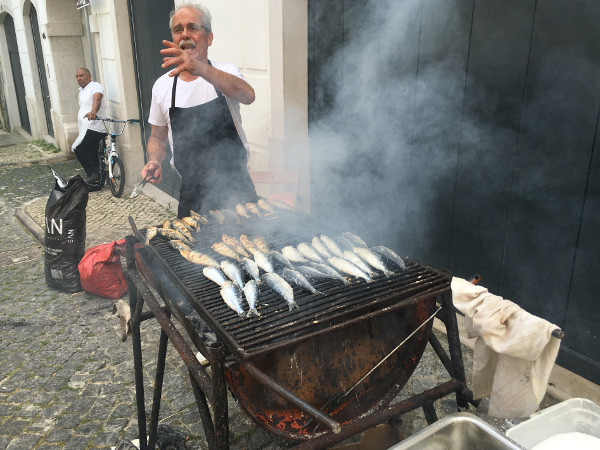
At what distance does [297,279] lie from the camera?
232 cm

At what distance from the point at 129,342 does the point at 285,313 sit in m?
3.00

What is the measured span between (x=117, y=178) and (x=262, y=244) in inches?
321

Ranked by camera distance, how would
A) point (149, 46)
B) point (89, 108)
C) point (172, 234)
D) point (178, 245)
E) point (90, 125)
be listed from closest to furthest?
point (178, 245) < point (172, 234) < point (149, 46) < point (90, 125) < point (89, 108)

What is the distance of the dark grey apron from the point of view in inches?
173

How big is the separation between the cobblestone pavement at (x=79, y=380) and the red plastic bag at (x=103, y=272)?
153mm

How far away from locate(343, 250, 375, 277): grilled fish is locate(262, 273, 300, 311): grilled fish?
0.44 m

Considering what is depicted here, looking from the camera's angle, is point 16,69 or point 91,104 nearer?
point 91,104

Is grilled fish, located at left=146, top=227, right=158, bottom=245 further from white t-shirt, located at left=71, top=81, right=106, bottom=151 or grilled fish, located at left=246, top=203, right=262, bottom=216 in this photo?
white t-shirt, located at left=71, top=81, right=106, bottom=151

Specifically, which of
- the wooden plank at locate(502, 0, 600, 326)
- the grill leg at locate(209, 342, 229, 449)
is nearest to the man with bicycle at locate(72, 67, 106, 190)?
the wooden plank at locate(502, 0, 600, 326)

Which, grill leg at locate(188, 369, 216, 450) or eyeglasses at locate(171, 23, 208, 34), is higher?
eyeglasses at locate(171, 23, 208, 34)

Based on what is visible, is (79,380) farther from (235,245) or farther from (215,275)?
(215,275)

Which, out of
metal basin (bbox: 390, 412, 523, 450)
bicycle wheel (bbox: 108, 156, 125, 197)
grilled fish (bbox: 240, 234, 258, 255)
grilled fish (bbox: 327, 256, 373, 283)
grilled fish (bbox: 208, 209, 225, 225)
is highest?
grilled fish (bbox: 327, 256, 373, 283)

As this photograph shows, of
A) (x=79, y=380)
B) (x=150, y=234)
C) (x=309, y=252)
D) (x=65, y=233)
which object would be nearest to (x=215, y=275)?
(x=309, y=252)

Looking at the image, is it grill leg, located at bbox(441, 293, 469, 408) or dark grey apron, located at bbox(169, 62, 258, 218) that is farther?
dark grey apron, located at bbox(169, 62, 258, 218)
